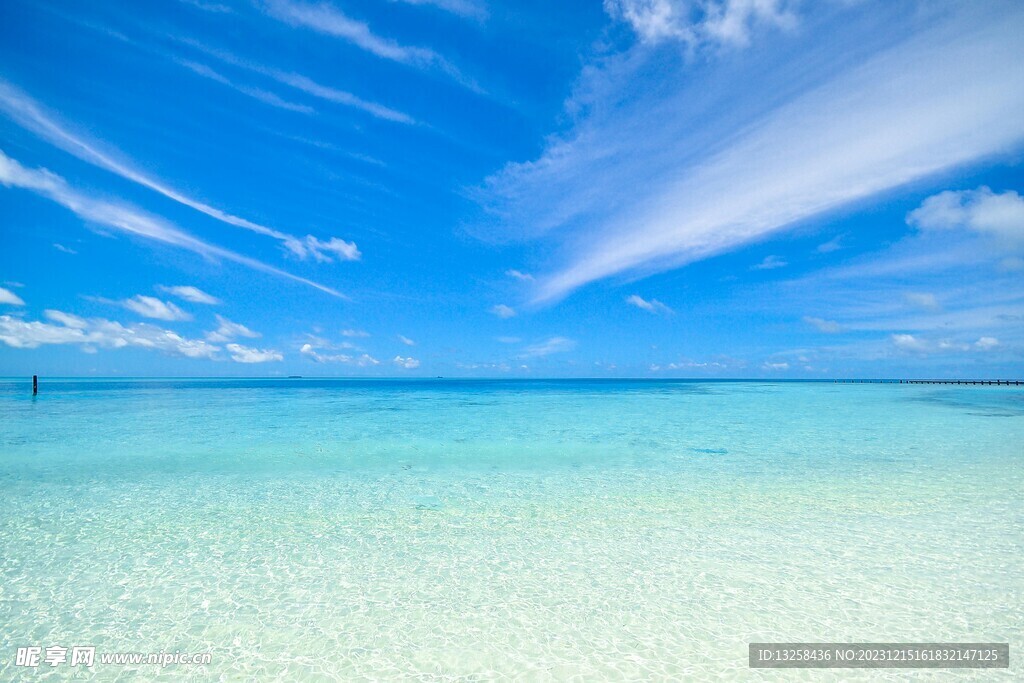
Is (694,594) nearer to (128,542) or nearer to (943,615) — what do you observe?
(943,615)

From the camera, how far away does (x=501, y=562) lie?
584 cm

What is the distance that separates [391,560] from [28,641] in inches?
131

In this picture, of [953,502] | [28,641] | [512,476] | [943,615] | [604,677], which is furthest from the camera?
[512,476]

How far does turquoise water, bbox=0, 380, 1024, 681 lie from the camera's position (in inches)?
161

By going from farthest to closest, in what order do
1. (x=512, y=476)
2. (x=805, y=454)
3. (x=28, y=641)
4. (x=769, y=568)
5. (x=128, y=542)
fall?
(x=805, y=454)
(x=512, y=476)
(x=128, y=542)
(x=769, y=568)
(x=28, y=641)

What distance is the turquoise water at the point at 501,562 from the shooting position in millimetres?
4098

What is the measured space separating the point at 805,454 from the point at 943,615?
9.93 m

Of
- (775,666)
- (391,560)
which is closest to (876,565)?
(775,666)

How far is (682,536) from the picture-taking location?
666 cm

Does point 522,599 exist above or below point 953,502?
below

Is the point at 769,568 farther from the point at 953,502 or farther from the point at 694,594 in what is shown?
the point at 953,502

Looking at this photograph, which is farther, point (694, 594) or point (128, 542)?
point (128, 542)

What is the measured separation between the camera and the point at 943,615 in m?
4.50

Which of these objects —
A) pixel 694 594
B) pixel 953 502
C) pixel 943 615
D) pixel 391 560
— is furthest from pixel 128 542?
pixel 953 502
